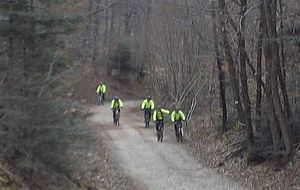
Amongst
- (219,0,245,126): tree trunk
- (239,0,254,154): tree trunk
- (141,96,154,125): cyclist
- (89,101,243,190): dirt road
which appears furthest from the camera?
(141,96,154,125): cyclist

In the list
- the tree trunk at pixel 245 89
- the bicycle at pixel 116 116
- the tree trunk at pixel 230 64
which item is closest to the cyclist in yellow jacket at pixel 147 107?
the bicycle at pixel 116 116

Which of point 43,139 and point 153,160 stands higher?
point 43,139

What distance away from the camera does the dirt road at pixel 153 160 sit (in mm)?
17750

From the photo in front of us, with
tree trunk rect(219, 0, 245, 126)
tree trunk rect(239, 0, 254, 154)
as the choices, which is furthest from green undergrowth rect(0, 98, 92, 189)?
tree trunk rect(219, 0, 245, 126)

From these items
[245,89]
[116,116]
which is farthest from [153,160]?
[116,116]

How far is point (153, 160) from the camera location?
70.7ft

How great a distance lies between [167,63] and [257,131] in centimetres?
1533

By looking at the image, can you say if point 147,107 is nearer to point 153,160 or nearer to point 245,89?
point 153,160

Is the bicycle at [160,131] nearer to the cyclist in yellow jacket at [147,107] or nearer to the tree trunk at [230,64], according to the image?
the cyclist in yellow jacket at [147,107]

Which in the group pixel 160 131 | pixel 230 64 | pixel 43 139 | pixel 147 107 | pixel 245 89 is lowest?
pixel 160 131

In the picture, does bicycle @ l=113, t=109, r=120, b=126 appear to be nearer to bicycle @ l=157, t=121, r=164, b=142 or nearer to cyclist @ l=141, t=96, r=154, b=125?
cyclist @ l=141, t=96, r=154, b=125

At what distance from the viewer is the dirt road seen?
17.8m

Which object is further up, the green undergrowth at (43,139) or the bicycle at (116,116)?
the green undergrowth at (43,139)

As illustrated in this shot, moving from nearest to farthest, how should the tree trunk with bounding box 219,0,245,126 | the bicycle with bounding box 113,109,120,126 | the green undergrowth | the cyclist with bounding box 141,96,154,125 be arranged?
the green undergrowth, the tree trunk with bounding box 219,0,245,126, the cyclist with bounding box 141,96,154,125, the bicycle with bounding box 113,109,120,126
